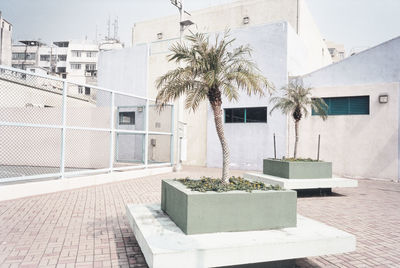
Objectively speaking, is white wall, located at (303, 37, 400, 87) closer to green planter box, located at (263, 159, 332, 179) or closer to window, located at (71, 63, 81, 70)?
green planter box, located at (263, 159, 332, 179)

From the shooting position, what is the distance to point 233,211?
12.5ft

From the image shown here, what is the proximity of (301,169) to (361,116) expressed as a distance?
6611 millimetres

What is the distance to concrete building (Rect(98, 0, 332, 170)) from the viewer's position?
15.8 meters

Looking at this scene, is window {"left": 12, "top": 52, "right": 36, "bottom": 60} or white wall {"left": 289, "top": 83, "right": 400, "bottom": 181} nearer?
white wall {"left": 289, "top": 83, "right": 400, "bottom": 181}

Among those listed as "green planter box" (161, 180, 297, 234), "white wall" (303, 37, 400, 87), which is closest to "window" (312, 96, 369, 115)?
"white wall" (303, 37, 400, 87)

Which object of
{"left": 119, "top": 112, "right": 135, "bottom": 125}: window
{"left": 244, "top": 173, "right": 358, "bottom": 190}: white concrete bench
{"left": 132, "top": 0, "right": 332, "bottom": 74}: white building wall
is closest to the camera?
{"left": 244, "top": 173, "right": 358, "bottom": 190}: white concrete bench

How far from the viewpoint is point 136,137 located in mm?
18734

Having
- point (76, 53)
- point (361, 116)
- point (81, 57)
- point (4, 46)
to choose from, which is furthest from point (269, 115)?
point (76, 53)

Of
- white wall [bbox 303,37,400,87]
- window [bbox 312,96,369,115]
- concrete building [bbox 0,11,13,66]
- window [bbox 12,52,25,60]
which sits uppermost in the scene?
window [bbox 12,52,25,60]

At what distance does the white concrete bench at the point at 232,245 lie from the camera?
310 centimetres

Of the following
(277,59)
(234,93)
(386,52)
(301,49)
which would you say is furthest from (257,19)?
(234,93)

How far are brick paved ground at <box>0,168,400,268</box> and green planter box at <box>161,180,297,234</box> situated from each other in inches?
30.7

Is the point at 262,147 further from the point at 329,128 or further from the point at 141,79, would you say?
the point at 141,79

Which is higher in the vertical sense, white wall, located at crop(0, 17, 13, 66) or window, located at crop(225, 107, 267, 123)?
white wall, located at crop(0, 17, 13, 66)
